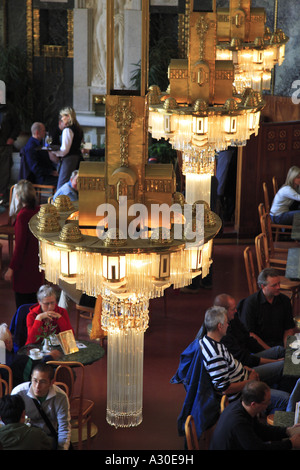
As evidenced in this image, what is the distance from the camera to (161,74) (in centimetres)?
1442

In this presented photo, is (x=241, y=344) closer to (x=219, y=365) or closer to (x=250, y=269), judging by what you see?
(x=219, y=365)

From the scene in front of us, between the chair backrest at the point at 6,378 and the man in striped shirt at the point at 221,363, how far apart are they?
143 centimetres

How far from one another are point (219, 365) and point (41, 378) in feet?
4.58

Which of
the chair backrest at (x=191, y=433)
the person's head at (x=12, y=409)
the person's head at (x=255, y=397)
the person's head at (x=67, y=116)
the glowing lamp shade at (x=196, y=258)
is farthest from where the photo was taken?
the person's head at (x=67, y=116)

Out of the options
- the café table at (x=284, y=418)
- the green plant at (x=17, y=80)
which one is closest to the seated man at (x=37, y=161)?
the green plant at (x=17, y=80)

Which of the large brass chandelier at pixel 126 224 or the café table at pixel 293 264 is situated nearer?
the large brass chandelier at pixel 126 224

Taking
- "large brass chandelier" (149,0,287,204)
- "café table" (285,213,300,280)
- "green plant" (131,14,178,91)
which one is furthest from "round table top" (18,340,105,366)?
"green plant" (131,14,178,91)

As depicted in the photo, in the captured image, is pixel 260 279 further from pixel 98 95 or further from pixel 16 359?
pixel 98 95

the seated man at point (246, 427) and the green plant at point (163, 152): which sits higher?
the green plant at point (163, 152)

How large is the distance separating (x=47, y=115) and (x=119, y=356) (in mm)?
10324

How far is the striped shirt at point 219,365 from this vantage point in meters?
6.00

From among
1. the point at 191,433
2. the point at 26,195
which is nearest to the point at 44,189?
the point at 26,195

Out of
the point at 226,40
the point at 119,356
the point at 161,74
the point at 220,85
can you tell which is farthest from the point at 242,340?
the point at 161,74

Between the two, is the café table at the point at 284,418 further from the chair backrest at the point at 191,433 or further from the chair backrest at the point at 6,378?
the chair backrest at the point at 6,378
